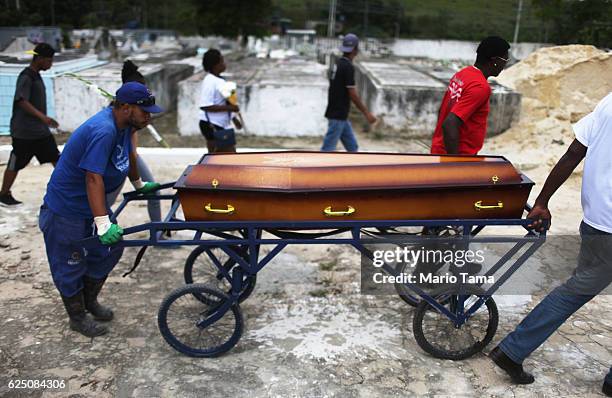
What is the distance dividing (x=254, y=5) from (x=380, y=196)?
2664 centimetres

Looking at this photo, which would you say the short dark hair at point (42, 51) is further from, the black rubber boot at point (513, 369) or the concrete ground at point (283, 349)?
the black rubber boot at point (513, 369)

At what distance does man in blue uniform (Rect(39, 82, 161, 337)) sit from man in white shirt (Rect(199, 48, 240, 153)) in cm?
205

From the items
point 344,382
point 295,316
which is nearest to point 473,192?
point 344,382

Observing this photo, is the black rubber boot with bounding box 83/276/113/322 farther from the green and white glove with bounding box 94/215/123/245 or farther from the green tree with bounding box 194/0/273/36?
the green tree with bounding box 194/0/273/36

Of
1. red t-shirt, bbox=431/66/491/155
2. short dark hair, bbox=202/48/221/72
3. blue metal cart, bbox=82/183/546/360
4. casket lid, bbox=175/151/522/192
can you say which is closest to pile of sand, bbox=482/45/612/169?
red t-shirt, bbox=431/66/491/155

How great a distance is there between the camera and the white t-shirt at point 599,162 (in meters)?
2.90

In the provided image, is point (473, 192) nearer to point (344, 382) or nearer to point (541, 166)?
point (344, 382)

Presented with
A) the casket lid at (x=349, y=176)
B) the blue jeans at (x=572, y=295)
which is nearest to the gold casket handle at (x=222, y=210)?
the casket lid at (x=349, y=176)

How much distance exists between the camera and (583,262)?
316 cm

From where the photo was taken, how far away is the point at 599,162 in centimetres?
295

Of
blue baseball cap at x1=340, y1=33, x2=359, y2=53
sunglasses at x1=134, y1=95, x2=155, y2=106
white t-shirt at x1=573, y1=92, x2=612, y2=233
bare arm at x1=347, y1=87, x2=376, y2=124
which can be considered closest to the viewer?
white t-shirt at x1=573, y1=92, x2=612, y2=233

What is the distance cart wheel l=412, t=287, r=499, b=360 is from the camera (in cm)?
354

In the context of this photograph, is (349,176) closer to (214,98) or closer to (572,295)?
(572,295)

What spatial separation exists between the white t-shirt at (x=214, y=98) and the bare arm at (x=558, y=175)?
353 centimetres
